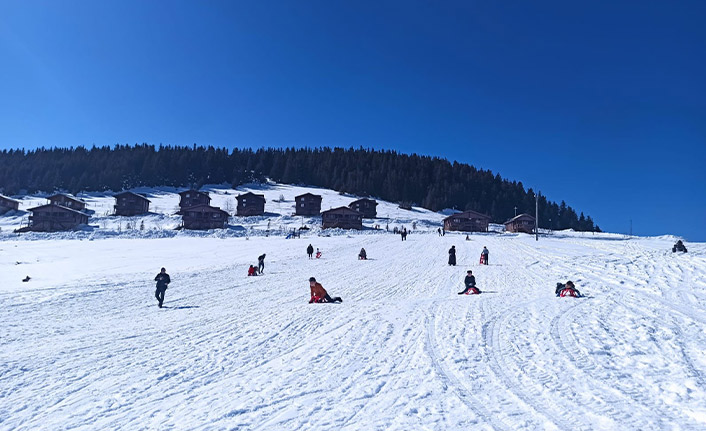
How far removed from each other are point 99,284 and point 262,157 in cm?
12890

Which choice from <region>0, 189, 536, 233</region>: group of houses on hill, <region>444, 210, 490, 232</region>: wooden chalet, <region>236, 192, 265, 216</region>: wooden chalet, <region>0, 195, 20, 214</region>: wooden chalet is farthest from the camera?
<region>236, 192, 265, 216</region>: wooden chalet

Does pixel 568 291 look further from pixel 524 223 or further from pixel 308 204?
pixel 524 223

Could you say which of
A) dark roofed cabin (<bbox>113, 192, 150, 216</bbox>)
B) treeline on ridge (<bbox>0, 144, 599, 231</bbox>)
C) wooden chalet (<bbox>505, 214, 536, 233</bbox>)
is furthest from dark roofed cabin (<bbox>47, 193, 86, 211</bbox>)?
wooden chalet (<bbox>505, 214, 536, 233</bbox>)

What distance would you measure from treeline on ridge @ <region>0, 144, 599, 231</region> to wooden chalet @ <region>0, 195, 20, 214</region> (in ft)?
107

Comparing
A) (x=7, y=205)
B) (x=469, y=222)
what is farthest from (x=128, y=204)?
(x=469, y=222)

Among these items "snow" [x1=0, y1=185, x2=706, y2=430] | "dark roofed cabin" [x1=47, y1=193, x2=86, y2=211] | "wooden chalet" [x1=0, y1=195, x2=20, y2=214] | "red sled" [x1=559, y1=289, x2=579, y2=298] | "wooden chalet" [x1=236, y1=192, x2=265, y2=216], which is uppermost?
"wooden chalet" [x1=236, y1=192, x2=265, y2=216]

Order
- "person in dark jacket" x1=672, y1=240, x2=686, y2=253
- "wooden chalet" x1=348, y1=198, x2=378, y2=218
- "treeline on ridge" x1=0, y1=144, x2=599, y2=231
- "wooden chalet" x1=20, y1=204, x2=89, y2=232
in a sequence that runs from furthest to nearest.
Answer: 1. "treeline on ridge" x1=0, y1=144, x2=599, y2=231
2. "wooden chalet" x1=348, y1=198, x2=378, y2=218
3. "wooden chalet" x1=20, y1=204, x2=89, y2=232
4. "person in dark jacket" x1=672, y1=240, x2=686, y2=253

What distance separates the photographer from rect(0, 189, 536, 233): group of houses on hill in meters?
65.4

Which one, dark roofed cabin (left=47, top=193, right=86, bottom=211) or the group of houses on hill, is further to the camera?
dark roofed cabin (left=47, top=193, right=86, bottom=211)

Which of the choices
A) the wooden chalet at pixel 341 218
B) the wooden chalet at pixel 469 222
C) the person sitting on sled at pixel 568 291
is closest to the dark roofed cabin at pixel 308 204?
the wooden chalet at pixel 341 218

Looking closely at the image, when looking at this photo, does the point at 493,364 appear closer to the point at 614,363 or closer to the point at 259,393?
the point at 614,363

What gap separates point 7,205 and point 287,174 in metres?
71.9

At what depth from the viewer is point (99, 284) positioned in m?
17.9

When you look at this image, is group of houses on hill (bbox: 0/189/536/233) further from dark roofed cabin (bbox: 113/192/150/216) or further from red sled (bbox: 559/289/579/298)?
red sled (bbox: 559/289/579/298)
